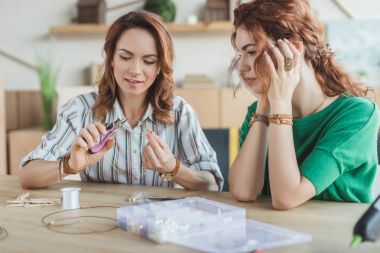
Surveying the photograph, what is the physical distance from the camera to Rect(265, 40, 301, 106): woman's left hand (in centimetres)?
129

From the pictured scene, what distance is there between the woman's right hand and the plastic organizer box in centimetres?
35

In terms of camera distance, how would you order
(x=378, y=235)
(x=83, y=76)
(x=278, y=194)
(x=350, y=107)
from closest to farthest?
(x=378, y=235), (x=278, y=194), (x=350, y=107), (x=83, y=76)

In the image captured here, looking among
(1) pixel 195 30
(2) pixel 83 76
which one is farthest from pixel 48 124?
(1) pixel 195 30

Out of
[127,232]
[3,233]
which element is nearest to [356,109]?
[127,232]

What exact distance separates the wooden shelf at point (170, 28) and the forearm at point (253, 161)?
2.22m

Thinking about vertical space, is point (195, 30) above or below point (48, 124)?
above

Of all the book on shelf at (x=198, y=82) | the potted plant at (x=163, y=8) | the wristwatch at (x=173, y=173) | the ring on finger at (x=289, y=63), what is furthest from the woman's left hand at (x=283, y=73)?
the potted plant at (x=163, y=8)

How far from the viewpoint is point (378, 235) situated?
2.69 ft

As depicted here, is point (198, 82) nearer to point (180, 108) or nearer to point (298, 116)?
point (180, 108)

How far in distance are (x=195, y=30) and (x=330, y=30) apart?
946 mm

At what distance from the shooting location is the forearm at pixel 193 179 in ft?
5.07

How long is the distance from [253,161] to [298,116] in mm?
200

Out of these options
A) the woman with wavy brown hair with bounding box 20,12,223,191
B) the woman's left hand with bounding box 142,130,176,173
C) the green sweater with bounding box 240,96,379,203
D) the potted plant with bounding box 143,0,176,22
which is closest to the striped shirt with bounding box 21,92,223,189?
the woman with wavy brown hair with bounding box 20,12,223,191

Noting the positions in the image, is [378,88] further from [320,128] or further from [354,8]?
[320,128]
